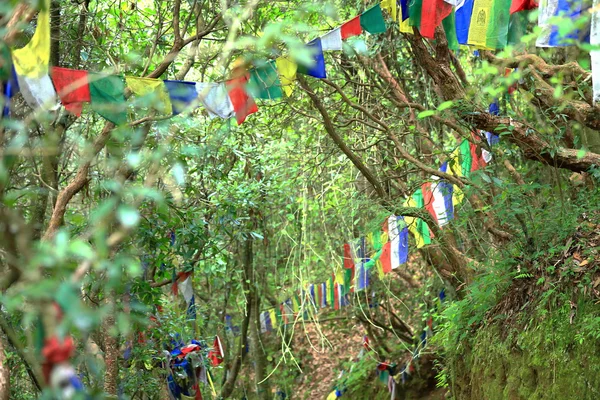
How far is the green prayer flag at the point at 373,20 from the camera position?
18.1 feet

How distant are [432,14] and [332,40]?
2.36ft

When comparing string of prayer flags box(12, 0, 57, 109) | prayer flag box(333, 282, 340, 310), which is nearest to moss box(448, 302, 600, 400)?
string of prayer flags box(12, 0, 57, 109)

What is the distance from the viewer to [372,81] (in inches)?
295

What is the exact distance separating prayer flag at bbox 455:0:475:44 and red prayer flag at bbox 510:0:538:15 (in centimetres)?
33

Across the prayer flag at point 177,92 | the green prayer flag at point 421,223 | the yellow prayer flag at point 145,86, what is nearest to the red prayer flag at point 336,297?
the green prayer flag at point 421,223

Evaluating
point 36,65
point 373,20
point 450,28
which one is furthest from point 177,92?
point 450,28

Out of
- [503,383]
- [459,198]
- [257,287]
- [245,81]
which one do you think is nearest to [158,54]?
[245,81]

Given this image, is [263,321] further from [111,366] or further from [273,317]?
[111,366]

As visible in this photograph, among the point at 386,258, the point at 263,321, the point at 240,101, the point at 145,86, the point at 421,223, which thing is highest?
the point at 145,86

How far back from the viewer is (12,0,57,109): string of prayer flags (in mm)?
3172

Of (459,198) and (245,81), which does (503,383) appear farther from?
(245,81)

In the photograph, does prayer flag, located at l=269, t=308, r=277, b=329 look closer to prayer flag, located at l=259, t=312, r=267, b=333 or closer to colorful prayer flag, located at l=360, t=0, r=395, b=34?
prayer flag, located at l=259, t=312, r=267, b=333

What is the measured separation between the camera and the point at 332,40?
5449 millimetres

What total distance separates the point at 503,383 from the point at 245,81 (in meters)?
2.77
